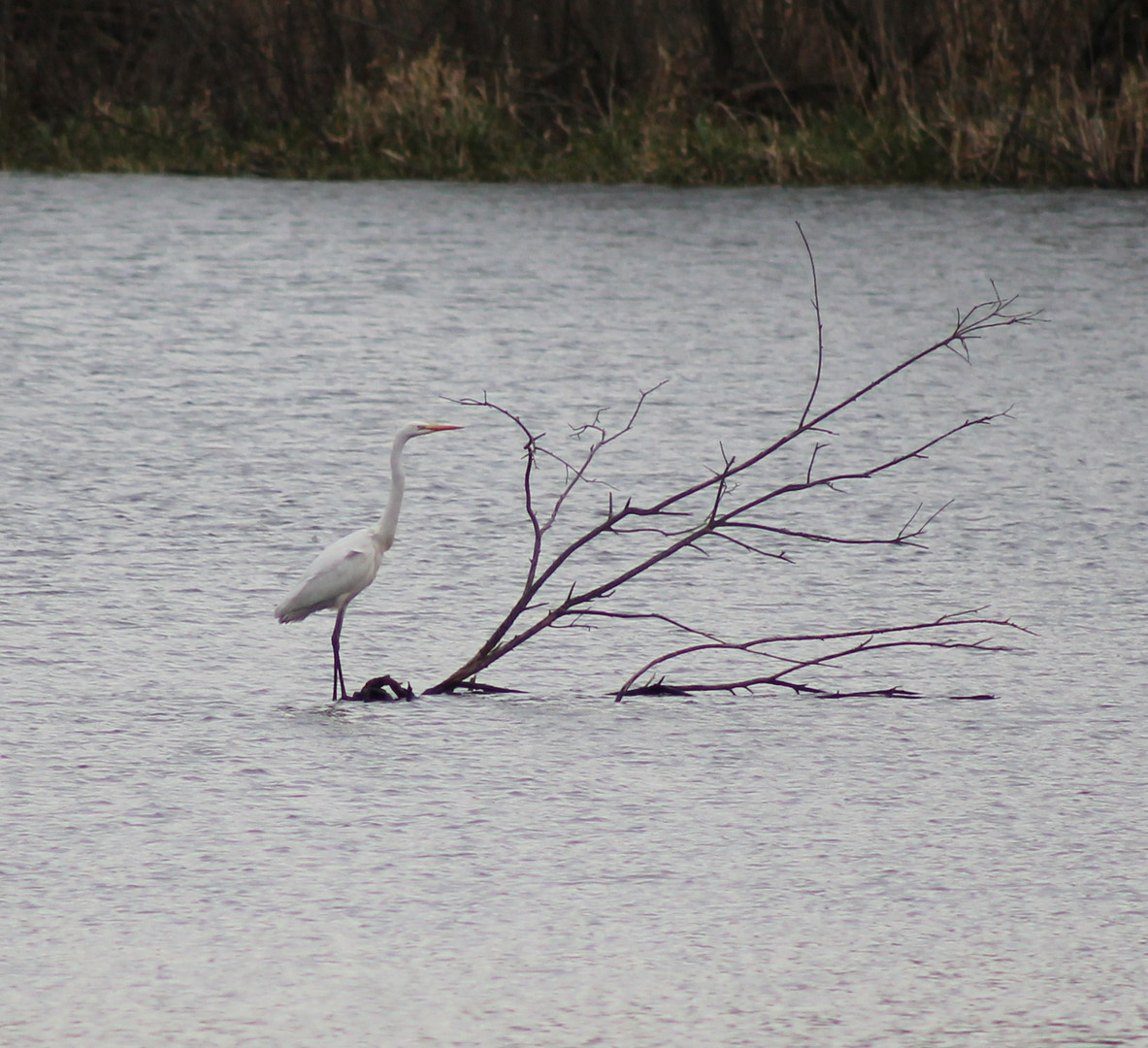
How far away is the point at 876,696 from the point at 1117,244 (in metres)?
8.64

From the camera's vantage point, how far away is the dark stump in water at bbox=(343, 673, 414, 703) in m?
5.31

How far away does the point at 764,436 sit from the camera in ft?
28.2

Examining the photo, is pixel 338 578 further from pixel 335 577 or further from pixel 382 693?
pixel 382 693

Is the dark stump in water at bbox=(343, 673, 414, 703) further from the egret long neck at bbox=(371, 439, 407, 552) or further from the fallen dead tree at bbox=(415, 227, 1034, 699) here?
the egret long neck at bbox=(371, 439, 407, 552)

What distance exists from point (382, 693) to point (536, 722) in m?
0.41

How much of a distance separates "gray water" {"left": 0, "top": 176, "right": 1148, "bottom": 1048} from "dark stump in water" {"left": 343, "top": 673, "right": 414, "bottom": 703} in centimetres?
6

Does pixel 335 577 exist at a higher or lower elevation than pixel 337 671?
higher

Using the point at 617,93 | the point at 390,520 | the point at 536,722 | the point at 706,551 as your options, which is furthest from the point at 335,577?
the point at 617,93

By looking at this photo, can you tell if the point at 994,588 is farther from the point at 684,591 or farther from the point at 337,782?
the point at 337,782

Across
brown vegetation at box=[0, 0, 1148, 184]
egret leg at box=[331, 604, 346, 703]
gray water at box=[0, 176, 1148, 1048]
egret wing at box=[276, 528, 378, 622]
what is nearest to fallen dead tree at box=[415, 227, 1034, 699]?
gray water at box=[0, 176, 1148, 1048]

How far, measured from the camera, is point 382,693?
5344 mm

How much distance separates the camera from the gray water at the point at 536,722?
3.58 meters

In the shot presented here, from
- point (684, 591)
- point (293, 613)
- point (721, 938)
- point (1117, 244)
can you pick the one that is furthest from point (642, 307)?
point (721, 938)

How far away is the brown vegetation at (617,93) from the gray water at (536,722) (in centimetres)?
481
